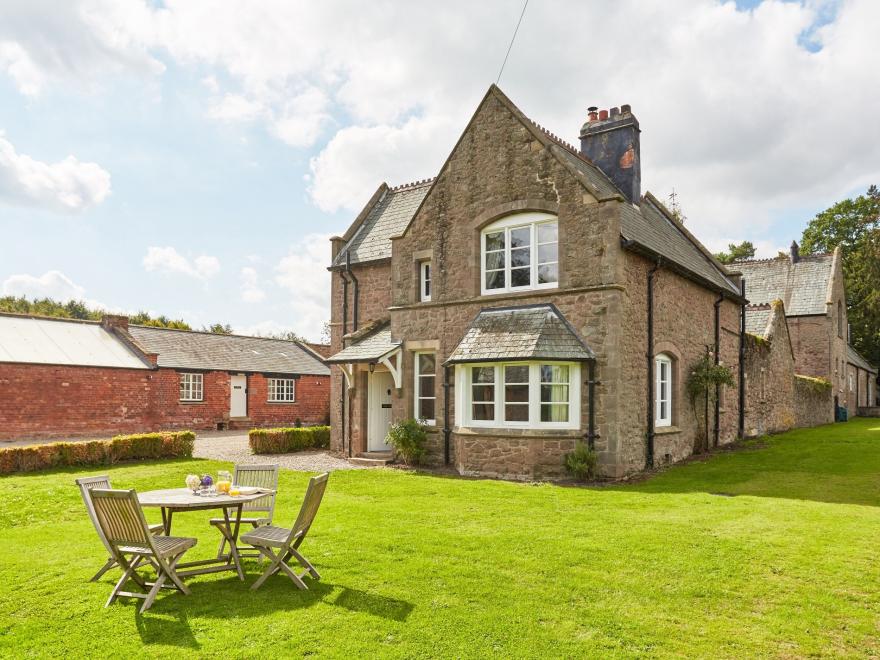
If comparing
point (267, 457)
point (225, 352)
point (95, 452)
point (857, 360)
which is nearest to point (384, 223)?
point (267, 457)

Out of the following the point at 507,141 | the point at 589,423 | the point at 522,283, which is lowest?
the point at 589,423

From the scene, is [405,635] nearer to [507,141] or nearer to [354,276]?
[507,141]

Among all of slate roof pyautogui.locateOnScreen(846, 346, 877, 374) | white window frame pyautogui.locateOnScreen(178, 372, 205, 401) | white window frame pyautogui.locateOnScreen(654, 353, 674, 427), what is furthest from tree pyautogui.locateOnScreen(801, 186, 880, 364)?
white window frame pyautogui.locateOnScreen(178, 372, 205, 401)

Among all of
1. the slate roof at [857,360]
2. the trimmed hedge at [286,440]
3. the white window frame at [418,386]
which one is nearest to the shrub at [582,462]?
the white window frame at [418,386]

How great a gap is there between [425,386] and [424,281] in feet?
9.84

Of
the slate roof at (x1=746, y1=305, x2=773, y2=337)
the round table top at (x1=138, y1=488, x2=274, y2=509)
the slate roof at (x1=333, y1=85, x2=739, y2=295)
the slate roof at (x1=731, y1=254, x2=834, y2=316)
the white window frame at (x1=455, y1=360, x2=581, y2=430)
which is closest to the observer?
the round table top at (x1=138, y1=488, x2=274, y2=509)

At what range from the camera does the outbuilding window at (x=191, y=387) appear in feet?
100

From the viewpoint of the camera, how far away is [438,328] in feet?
56.0

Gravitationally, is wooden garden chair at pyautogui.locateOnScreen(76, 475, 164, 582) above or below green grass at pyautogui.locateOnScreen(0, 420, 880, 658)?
above

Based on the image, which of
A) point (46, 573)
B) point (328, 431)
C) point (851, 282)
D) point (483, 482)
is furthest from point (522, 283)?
point (851, 282)

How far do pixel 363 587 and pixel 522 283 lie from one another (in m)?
10.4

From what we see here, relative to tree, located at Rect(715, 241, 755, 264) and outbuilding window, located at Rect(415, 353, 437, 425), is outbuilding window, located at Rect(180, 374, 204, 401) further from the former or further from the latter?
tree, located at Rect(715, 241, 755, 264)

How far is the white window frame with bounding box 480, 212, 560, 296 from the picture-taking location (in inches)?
611

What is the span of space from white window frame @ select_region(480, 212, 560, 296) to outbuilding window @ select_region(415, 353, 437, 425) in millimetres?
2551
